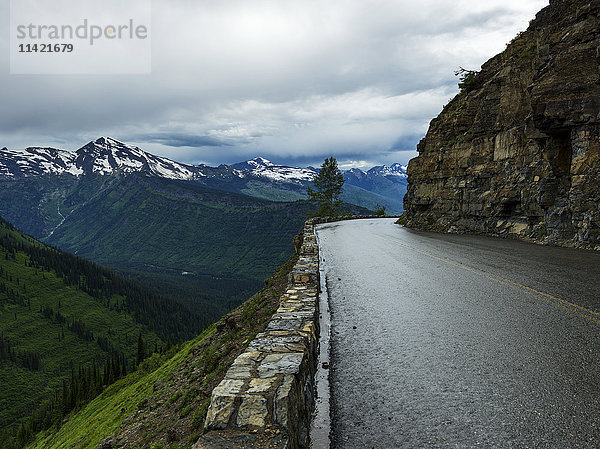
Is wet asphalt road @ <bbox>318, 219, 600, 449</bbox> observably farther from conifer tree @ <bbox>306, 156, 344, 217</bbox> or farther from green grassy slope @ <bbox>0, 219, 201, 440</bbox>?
green grassy slope @ <bbox>0, 219, 201, 440</bbox>

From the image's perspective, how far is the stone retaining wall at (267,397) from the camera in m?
3.06

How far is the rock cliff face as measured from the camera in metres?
17.4

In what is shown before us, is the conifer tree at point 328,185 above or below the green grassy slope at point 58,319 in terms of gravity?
above

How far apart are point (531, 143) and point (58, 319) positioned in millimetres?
184366

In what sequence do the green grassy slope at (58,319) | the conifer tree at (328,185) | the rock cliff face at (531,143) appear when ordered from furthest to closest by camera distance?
the green grassy slope at (58,319) < the conifer tree at (328,185) < the rock cliff face at (531,143)

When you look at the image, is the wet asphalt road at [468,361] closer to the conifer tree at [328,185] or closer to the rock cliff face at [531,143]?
the rock cliff face at [531,143]

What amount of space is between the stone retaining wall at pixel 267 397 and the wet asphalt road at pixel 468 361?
0.55 meters

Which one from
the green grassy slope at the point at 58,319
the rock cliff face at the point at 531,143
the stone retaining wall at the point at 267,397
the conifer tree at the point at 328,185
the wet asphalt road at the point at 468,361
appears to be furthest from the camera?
the green grassy slope at the point at 58,319

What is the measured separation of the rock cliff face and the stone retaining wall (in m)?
17.3

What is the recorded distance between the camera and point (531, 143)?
850 inches

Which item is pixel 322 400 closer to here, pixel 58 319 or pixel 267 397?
pixel 267 397

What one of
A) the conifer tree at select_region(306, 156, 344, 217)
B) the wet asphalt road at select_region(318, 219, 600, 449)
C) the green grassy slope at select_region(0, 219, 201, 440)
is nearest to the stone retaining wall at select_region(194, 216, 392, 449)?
the wet asphalt road at select_region(318, 219, 600, 449)

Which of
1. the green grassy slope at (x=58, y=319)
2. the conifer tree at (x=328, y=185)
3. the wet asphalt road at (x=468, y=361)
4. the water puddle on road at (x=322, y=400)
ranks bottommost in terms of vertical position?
the green grassy slope at (x=58, y=319)

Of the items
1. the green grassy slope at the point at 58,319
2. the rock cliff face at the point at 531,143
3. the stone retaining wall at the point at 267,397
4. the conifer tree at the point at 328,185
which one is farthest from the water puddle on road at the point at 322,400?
the green grassy slope at the point at 58,319
